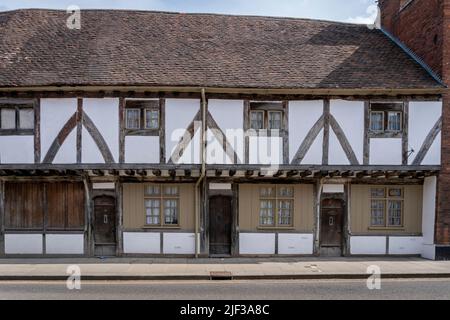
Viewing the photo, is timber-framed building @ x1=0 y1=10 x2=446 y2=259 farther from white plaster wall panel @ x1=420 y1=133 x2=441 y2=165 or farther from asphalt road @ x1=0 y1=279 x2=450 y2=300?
asphalt road @ x1=0 y1=279 x2=450 y2=300

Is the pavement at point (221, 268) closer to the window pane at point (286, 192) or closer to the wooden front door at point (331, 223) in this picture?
the wooden front door at point (331, 223)

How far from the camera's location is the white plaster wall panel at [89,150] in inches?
472

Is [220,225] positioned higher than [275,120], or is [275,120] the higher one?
[275,120]

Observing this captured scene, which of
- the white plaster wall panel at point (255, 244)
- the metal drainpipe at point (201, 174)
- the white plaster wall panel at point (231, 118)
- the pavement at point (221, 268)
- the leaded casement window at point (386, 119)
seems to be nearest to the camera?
the pavement at point (221, 268)

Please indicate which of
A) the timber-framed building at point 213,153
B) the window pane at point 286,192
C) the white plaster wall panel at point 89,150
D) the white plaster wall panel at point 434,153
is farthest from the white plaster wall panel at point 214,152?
the white plaster wall panel at point 434,153

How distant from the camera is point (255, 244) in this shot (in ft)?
41.7

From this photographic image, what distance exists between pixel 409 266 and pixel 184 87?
9014 mm

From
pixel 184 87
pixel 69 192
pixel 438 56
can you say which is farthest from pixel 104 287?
pixel 438 56

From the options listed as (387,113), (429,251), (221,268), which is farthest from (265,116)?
(429,251)

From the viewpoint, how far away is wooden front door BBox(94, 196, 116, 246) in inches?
496

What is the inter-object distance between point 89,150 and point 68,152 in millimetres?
682

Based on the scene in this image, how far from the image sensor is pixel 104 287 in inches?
353

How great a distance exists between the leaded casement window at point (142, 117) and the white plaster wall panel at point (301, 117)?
4470 millimetres

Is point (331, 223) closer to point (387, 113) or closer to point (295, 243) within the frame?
point (295, 243)
